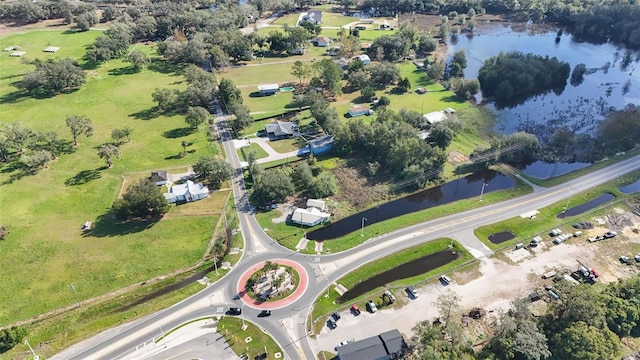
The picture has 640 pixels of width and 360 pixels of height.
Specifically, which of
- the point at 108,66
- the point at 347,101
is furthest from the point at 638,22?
the point at 108,66

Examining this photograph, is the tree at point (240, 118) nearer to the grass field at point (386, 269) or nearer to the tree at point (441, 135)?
the tree at point (441, 135)

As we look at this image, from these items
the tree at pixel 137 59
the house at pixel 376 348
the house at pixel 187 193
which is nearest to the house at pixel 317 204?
the house at pixel 187 193

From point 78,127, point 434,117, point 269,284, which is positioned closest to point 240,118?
point 78,127

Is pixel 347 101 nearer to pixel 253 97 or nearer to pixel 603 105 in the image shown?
pixel 253 97

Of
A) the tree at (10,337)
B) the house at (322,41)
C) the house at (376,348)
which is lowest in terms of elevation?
the tree at (10,337)

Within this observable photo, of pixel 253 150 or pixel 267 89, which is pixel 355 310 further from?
pixel 267 89

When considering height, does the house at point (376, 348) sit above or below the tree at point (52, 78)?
below
